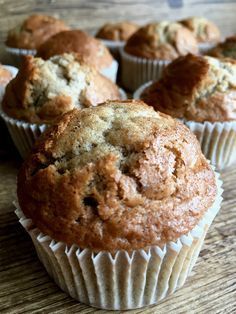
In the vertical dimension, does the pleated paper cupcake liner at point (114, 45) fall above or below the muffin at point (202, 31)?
below

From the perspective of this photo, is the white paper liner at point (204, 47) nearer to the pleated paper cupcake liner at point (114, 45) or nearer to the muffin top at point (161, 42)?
the muffin top at point (161, 42)

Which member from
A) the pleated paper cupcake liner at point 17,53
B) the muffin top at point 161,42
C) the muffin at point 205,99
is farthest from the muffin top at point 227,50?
the pleated paper cupcake liner at point 17,53

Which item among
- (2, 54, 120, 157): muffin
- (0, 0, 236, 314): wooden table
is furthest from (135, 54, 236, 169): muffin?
(2, 54, 120, 157): muffin

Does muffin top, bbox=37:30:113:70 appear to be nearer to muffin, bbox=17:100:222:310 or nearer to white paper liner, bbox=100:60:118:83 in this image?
white paper liner, bbox=100:60:118:83

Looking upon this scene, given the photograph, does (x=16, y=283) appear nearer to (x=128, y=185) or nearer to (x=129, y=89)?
(x=128, y=185)

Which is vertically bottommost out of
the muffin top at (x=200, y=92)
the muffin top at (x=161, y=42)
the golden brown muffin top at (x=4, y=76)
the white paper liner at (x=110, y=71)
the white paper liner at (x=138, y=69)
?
the white paper liner at (x=138, y=69)

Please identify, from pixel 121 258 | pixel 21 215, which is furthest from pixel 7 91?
pixel 121 258
